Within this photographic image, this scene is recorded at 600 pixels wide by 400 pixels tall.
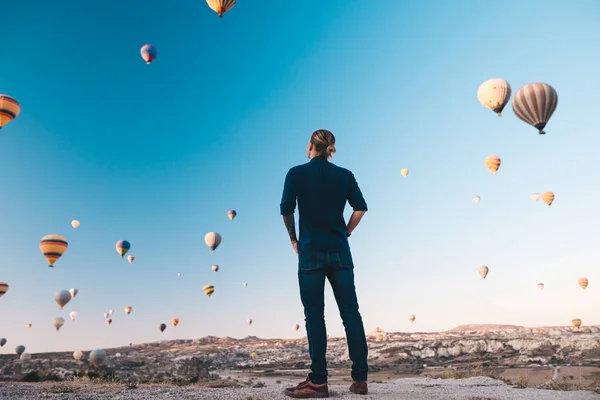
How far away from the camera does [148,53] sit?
3862 cm

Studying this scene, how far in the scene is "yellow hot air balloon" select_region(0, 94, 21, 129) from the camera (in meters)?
28.7

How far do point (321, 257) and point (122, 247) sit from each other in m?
46.4

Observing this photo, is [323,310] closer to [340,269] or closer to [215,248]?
[340,269]

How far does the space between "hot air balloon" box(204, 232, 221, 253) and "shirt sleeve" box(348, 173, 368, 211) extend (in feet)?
135

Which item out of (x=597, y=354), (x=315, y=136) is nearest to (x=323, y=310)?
(x=315, y=136)

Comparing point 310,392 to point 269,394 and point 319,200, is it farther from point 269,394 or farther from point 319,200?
point 319,200

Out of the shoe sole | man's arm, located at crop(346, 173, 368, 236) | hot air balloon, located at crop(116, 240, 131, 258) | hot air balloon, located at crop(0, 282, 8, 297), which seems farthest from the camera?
hot air balloon, located at crop(116, 240, 131, 258)

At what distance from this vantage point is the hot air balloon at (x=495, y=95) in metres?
30.4

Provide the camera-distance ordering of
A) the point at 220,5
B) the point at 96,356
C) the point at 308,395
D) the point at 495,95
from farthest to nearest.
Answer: the point at 96,356, the point at 495,95, the point at 220,5, the point at 308,395

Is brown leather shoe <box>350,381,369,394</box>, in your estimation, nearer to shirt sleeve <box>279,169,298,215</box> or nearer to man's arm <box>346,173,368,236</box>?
man's arm <box>346,173,368,236</box>

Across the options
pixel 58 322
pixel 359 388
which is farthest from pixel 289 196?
pixel 58 322

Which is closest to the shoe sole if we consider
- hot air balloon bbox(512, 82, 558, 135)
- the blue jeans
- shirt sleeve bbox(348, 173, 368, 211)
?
the blue jeans

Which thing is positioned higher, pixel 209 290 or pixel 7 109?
pixel 7 109

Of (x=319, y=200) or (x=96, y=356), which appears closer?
(x=319, y=200)
